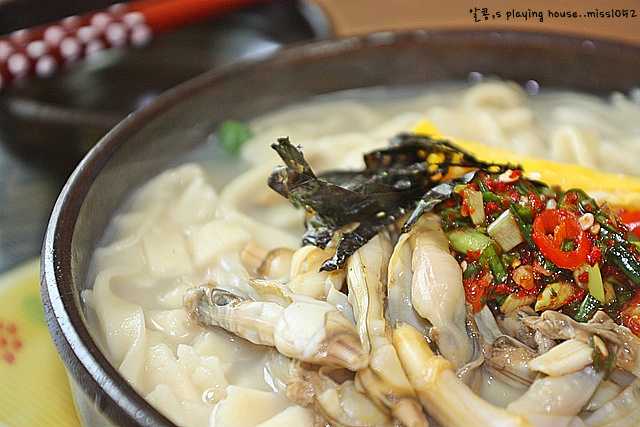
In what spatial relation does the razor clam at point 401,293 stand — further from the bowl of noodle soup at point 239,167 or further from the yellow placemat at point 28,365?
the yellow placemat at point 28,365

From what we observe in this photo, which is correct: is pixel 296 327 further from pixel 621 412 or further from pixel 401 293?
pixel 621 412

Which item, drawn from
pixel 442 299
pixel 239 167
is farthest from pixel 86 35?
pixel 442 299

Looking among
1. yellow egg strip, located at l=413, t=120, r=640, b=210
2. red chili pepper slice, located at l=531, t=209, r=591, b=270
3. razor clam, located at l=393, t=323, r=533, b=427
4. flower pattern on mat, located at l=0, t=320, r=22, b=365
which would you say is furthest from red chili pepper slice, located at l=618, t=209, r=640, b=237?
flower pattern on mat, located at l=0, t=320, r=22, b=365

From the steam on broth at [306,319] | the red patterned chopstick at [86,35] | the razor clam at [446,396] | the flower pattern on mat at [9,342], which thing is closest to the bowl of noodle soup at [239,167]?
the steam on broth at [306,319]

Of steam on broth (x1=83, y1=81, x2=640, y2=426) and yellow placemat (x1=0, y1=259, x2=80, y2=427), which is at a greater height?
steam on broth (x1=83, y1=81, x2=640, y2=426)

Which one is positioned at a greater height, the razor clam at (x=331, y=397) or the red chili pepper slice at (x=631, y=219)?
the razor clam at (x=331, y=397)

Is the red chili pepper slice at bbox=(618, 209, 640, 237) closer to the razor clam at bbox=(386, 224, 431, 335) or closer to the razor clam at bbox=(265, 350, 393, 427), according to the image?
the razor clam at bbox=(386, 224, 431, 335)

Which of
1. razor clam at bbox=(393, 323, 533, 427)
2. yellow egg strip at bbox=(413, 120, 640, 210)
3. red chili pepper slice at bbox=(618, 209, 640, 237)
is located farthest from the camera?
yellow egg strip at bbox=(413, 120, 640, 210)
